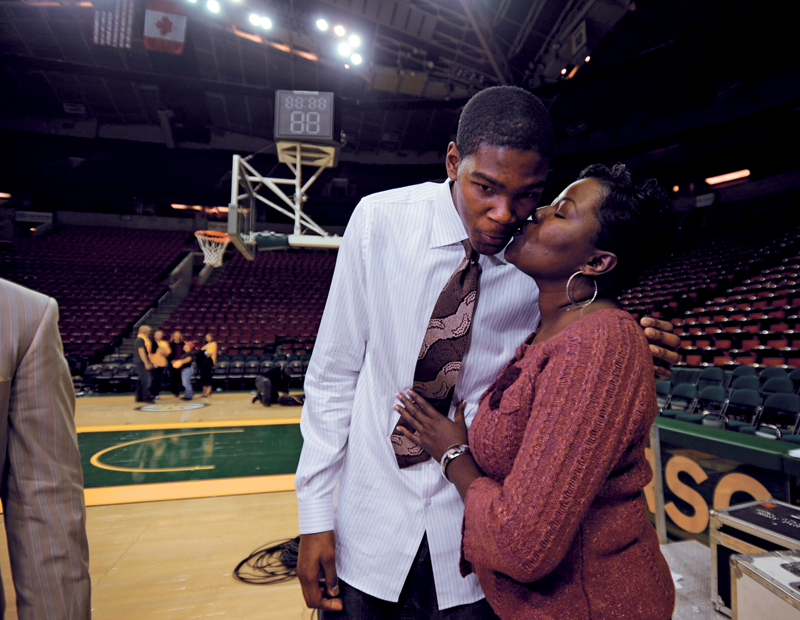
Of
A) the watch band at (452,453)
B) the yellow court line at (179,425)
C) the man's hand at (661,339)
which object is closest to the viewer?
the watch band at (452,453)

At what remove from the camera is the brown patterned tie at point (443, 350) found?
99cm

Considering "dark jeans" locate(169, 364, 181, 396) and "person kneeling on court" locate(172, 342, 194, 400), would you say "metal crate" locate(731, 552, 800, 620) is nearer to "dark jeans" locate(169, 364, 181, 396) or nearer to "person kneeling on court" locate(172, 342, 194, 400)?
"person kneeling on court" locate(172, 342, 194, 400)

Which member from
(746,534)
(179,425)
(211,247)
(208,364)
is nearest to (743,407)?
(746,534)

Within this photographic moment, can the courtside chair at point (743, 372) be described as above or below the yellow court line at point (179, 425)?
above

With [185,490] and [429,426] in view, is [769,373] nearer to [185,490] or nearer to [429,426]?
[429,426]

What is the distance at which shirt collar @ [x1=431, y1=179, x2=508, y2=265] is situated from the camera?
1.05m

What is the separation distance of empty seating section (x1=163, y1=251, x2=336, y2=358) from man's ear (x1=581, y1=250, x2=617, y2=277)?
983 cm

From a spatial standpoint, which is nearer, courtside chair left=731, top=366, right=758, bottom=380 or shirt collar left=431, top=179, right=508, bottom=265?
shirt collar left=431, top=179, right=508, bottom=265

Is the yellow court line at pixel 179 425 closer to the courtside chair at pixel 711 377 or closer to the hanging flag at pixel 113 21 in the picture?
the courtside chair at pixel 711 377

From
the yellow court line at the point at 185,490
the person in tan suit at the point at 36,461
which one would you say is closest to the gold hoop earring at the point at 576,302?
the person in tan suit at the point at 36,461

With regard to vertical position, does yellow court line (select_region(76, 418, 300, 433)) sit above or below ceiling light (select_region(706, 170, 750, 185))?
below

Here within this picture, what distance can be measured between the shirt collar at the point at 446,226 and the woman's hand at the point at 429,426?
1.18ft

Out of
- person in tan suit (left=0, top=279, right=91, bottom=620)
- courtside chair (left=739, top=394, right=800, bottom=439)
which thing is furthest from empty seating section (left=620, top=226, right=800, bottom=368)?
person in tan suit (left=0, top=279, right=91, bottom=620)

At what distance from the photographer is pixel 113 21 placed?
1228 cm
